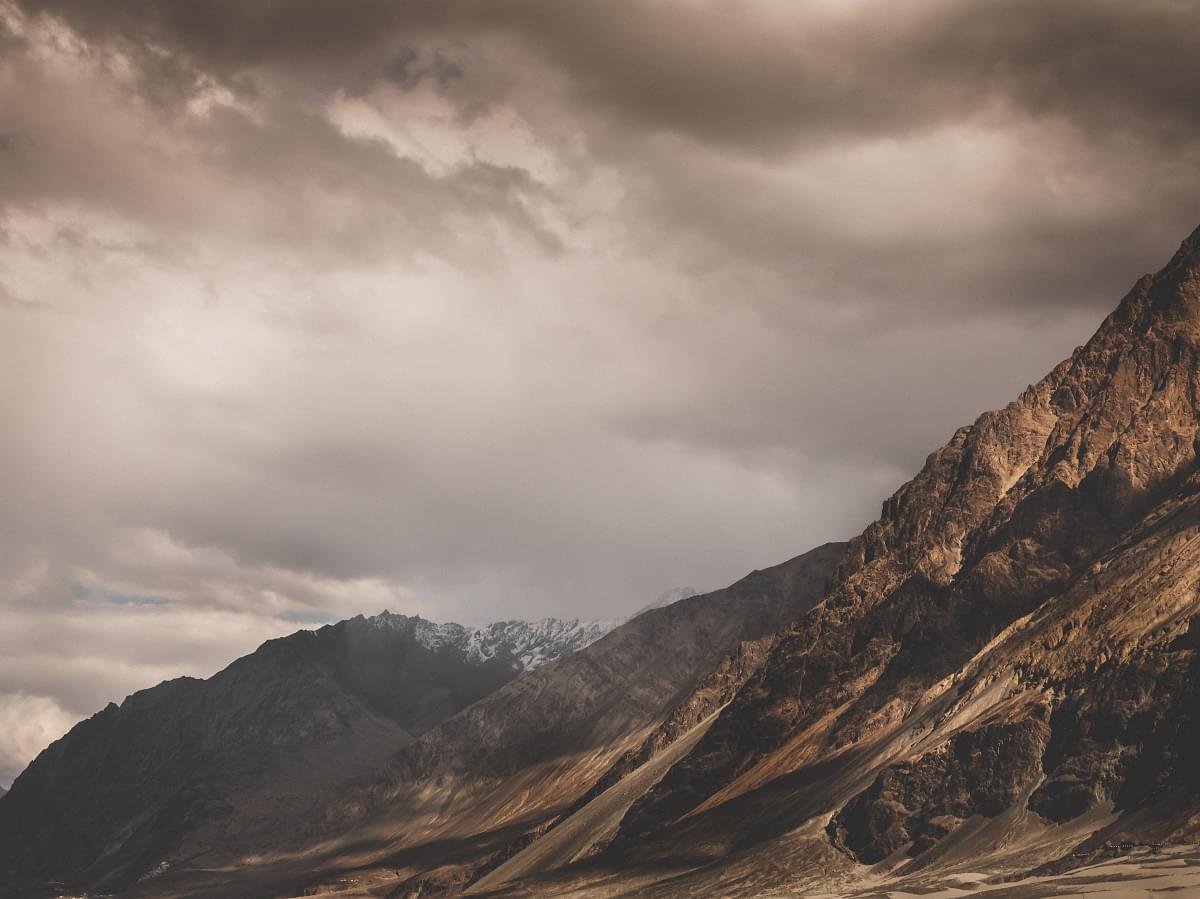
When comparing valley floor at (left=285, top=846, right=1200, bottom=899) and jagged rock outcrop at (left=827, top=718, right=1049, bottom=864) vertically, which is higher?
jagged rock outcrop at (left=827, top=718, right=1049, bottom=864)

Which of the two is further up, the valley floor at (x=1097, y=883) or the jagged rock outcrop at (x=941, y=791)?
the jagged rock outcrop at (x=941, y=791)

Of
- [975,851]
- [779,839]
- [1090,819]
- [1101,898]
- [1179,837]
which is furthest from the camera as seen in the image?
[779,839]

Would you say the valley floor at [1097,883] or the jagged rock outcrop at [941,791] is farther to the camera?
the jagged rock outcrop at [941,791]

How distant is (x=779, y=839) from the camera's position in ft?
632

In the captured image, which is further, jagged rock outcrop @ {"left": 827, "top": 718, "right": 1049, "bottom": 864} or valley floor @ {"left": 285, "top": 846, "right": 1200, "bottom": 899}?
jagged rock outcrop @ {"left": 827, "top": 718, "right": 1049, "bottom": 864}

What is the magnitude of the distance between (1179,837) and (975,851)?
31.3m

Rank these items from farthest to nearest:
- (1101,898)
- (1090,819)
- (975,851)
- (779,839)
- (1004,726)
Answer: (779,839) → (1004,726) → (975,851) → (1090,819) → (1101,898)

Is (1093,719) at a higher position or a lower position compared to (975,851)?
higher

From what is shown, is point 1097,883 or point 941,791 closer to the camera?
point 1097,883

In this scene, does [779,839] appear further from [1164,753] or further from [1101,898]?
[1101,898]

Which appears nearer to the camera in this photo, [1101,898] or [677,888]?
[1101,898]

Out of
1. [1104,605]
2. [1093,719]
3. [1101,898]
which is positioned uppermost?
[1104,605]

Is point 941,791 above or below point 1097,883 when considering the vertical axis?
above

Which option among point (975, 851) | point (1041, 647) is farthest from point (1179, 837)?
point (1041, 647)
